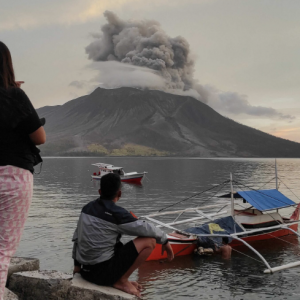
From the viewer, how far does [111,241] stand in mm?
5316

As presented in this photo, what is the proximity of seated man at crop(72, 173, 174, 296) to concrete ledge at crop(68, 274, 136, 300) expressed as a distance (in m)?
0.10

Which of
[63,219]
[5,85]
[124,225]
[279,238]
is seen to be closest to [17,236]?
[5,85]

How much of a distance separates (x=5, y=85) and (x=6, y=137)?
1.59 feet

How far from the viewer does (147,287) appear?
11586 millimetres

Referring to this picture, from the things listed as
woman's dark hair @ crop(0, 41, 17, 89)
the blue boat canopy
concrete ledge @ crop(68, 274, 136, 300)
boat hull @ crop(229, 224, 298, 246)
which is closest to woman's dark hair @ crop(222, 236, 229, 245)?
boat hull @ crop(229, 224, 298, 246)

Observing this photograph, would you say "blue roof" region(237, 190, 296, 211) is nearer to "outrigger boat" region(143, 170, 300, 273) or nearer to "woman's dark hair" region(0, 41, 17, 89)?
"outrigger boat" region(143, 170, 300, 273)

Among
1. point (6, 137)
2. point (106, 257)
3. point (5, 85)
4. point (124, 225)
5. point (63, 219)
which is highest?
point (5, 85)

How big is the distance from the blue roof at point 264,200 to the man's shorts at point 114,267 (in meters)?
11.6

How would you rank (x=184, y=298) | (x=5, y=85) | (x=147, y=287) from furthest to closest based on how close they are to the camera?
(x=147, y=287), (x=184, y=298), (x=5, y=85)

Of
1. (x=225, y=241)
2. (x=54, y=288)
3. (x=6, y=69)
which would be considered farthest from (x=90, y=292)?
(x=225, y=241)

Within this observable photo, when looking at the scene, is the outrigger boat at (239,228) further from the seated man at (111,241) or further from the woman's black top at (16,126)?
the woman's black top at (16,126)

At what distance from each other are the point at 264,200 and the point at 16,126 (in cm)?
1520

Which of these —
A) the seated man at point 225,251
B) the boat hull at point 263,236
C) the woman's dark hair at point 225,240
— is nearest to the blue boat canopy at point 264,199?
the boat hull at point 263,236

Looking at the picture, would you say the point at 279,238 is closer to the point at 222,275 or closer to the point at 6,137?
the point at 222,275
